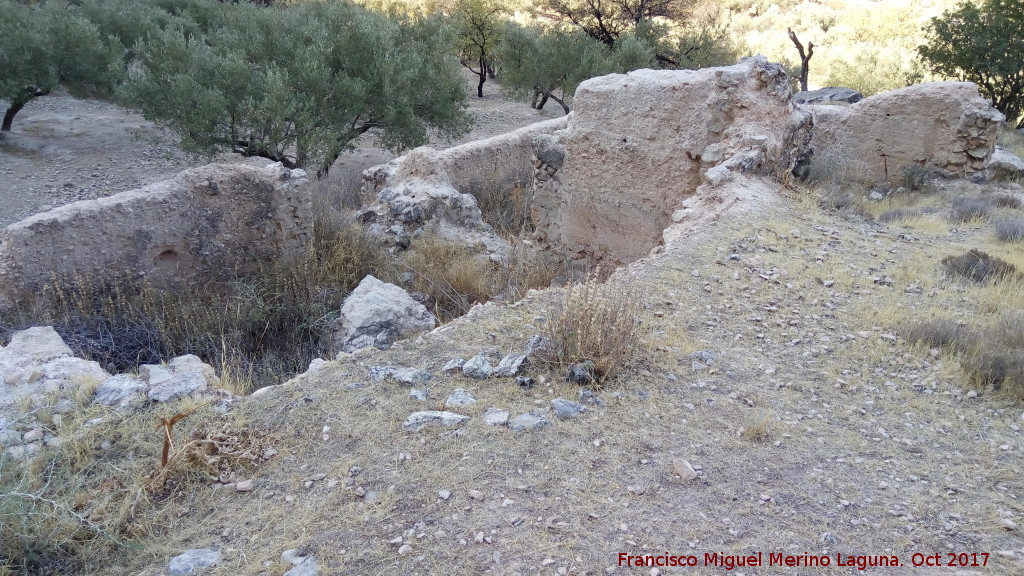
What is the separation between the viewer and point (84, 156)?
43.3 feet

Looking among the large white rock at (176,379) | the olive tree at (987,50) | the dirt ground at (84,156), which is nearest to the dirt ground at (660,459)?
the large white rock at (176,379)

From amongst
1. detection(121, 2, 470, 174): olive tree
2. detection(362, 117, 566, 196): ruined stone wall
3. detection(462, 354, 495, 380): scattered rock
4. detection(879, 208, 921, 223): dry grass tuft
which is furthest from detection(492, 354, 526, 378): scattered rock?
detection(121, 2, 470, 174): olive tree

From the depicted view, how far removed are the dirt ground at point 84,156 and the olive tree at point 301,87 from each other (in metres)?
0.67

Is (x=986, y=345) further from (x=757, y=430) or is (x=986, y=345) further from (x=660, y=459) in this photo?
(x=660, y=459)

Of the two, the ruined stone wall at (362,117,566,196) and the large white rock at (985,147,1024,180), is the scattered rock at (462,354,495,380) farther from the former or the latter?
the large white rock at (985,147,1024,180)

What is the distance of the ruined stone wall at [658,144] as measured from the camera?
21.4ft

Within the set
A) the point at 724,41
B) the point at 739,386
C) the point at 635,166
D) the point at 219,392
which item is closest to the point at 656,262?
the point at 739,386

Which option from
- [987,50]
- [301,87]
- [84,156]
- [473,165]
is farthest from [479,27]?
[987,50]

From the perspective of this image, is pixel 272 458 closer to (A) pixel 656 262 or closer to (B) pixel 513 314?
(B) pixel 513 314

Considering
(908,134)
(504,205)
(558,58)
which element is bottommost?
(504,205)

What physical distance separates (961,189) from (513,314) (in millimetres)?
7005

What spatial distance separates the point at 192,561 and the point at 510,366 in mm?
1572

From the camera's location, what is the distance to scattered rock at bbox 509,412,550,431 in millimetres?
2939

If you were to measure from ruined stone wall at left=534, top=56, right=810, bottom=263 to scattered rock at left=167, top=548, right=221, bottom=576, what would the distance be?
198 inches
